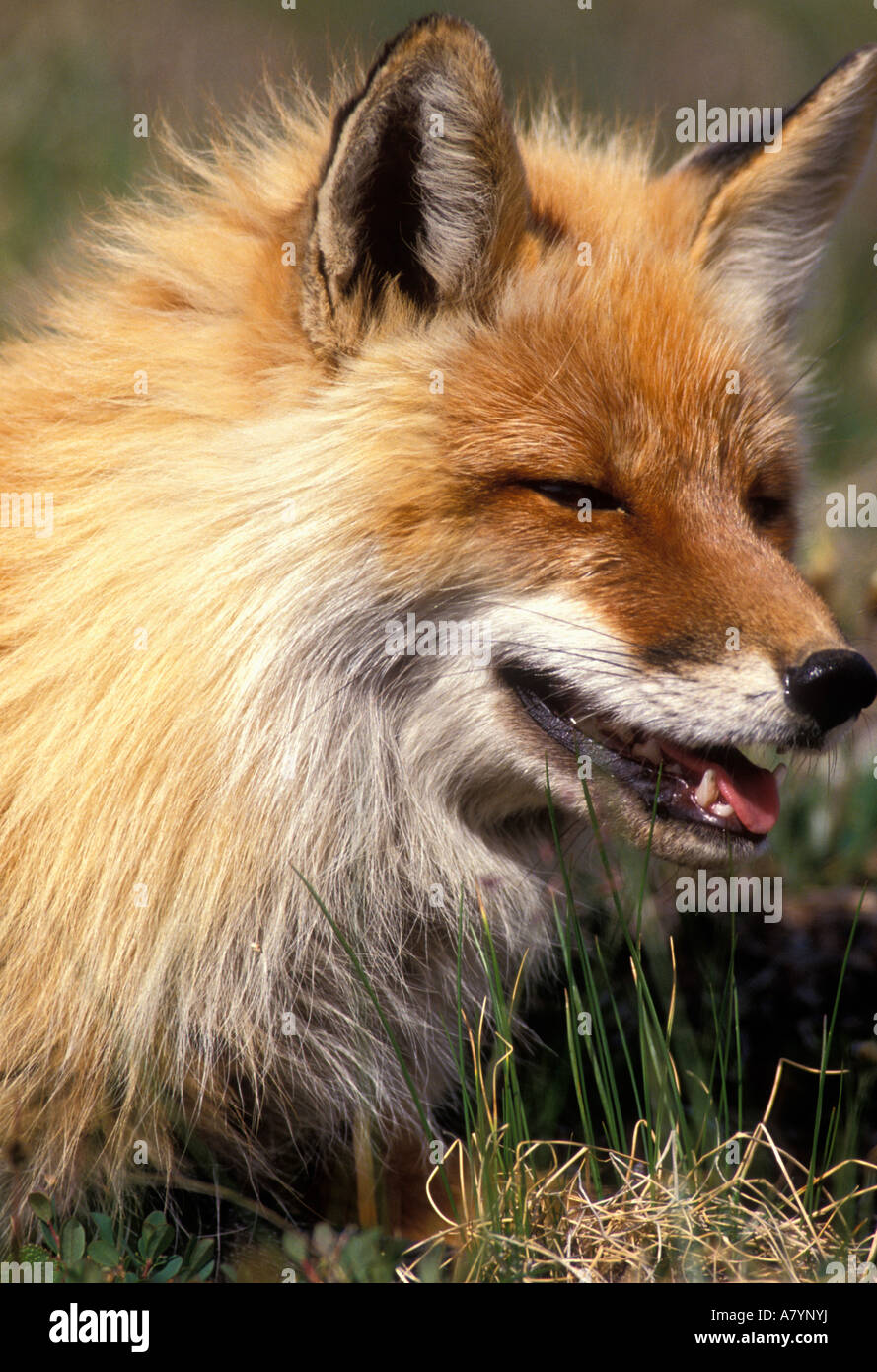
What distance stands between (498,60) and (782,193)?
3064 millimetres

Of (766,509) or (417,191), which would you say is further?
(766,509)

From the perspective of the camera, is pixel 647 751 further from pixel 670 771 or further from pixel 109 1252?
pixel 109 1252

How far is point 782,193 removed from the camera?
3352mm

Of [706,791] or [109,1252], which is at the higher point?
[706,791]

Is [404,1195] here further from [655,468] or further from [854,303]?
[854,303]

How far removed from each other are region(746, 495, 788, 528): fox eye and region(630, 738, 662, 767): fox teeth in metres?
0.65

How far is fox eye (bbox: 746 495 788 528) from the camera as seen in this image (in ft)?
10.1

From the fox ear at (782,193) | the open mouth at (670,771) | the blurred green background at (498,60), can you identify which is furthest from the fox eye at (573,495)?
the blurred green background at (498,60)

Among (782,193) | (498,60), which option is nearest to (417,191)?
(782,193)

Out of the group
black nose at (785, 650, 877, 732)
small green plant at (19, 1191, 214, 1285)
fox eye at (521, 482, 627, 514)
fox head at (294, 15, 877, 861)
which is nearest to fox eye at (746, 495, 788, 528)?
fox head at (294, 15, 877, 861)

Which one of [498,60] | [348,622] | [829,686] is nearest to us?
[829,686]

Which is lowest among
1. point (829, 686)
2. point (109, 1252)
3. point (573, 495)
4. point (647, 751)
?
point (109, 1252)

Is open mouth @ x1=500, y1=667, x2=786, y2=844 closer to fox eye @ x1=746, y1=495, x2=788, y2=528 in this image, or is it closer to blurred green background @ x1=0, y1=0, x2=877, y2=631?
fox eye @ x1=746, y1=495, x2=788, y2=528

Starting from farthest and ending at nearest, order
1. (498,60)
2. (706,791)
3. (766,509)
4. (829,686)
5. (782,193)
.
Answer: (498,60), (782,193), (766,509), (706,791), (829,686)
